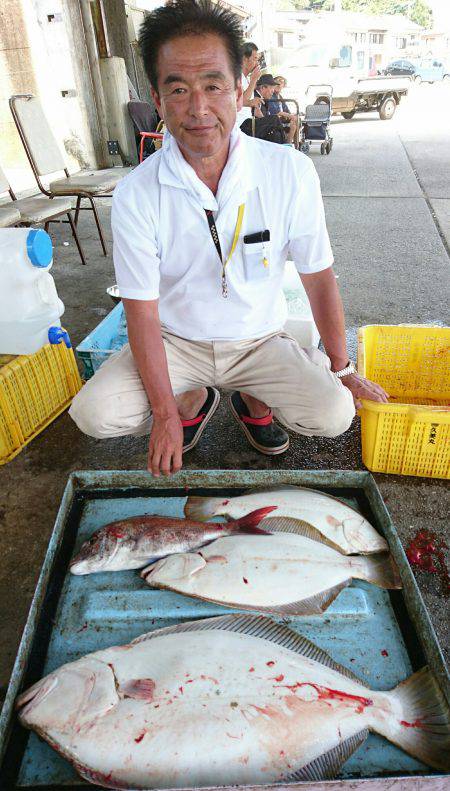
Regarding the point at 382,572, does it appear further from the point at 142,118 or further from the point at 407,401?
the point at 142,118

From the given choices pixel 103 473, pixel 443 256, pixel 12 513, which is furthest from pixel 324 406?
pixel 443 256

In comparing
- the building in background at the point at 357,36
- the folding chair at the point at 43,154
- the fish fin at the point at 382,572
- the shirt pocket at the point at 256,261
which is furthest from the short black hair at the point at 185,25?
the building in background at the point at 357,36

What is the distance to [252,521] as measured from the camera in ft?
5.48

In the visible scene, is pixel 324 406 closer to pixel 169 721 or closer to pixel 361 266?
pixel 169 721

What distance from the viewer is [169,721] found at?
44.1 inches

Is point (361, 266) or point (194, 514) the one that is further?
point (361, 266)

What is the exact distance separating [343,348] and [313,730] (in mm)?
1406

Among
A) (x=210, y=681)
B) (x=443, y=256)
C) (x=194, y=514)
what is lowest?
(x=443, y=256)

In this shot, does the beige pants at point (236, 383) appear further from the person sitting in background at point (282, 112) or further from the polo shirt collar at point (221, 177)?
the person sitting in background at point (282, 112)

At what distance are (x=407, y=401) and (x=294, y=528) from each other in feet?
4.28

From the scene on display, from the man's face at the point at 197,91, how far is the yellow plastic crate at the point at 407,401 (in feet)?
3.76

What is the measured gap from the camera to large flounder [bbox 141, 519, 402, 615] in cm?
147

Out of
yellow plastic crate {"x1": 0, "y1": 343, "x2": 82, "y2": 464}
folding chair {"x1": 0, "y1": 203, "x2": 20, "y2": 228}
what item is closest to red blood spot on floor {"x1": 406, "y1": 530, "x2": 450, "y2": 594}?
yellow plastic crate {"x1": 0, "y1": 343, "x2": 82, "y2": 464}

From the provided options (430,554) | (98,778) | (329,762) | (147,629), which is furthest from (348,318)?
(98,778)
